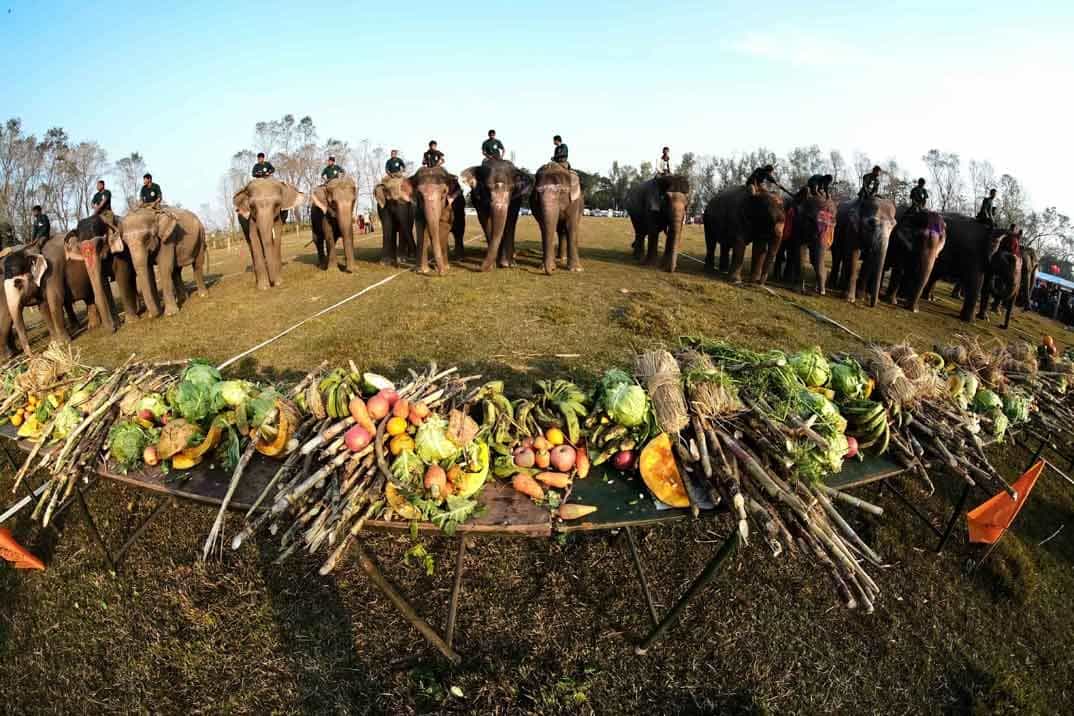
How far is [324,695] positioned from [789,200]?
15.2 metres

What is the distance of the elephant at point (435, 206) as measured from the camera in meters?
13.2

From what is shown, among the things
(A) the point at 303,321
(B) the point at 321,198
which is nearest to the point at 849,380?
(A) the point at 303,321

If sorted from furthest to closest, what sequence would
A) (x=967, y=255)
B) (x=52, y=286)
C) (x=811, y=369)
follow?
(x=967, y=255) → (x=52, y=286) → (x=811, y=369)

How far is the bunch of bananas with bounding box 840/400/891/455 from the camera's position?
3828 mm

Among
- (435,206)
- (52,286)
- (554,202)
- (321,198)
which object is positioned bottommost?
(52,286)

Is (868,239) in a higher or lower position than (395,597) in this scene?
higher

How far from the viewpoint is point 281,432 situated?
340 cm

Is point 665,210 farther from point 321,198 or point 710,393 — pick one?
point 710,393

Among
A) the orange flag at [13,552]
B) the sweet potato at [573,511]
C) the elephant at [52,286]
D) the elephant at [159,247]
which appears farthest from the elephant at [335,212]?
the sweet potato at [573,511]

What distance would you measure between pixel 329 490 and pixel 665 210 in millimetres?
13467

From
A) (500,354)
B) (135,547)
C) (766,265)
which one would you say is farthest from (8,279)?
(766,265)

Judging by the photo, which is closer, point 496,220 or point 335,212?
point 496,220

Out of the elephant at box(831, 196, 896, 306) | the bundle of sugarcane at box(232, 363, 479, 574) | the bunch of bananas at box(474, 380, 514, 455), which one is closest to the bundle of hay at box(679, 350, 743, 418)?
the bunch of bananas at box(474, 380, 514, 455)

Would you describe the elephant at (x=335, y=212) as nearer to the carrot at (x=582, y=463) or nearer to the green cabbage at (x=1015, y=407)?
the carrot at (x=582, y=463)
